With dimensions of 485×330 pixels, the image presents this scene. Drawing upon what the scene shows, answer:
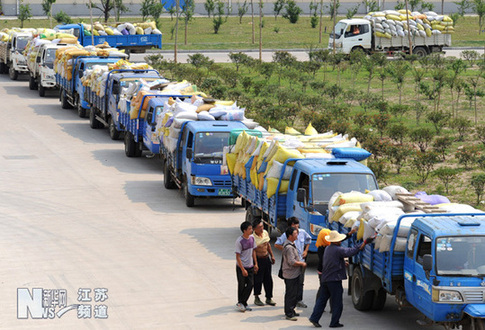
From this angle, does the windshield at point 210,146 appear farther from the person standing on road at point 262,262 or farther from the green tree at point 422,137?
the person standing on road at point 262,262

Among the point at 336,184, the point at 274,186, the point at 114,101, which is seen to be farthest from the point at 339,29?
the point at 336,184

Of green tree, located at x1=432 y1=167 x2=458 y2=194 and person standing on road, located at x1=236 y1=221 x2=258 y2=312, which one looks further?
green tree, located at x1=432 y1=167 x2=458 y2=194

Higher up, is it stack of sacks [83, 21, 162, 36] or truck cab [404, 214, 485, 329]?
stack of sacks [83, 21, 162, 36]

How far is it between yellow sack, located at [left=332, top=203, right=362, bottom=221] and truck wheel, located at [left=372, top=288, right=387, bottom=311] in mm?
1434

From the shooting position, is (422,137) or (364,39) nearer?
(422,137)

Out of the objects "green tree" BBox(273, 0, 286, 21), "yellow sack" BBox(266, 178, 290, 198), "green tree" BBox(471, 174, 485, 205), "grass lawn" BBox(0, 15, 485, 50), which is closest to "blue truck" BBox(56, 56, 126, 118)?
"green tree" BBox(471, 174, 485, 205)

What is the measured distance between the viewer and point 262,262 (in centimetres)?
1472

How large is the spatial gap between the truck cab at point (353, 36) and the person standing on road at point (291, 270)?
46.4 meters

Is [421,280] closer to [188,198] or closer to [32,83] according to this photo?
[188,198]

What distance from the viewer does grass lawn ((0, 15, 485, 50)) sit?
69750 millimetres

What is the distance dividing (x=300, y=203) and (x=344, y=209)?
227 cm

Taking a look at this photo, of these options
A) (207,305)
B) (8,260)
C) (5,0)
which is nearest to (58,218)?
(8,260)

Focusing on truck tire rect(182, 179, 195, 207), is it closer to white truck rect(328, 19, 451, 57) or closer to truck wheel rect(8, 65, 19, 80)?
truck wheel rect(8, 65, 19, 80)

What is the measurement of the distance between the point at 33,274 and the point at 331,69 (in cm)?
3794
